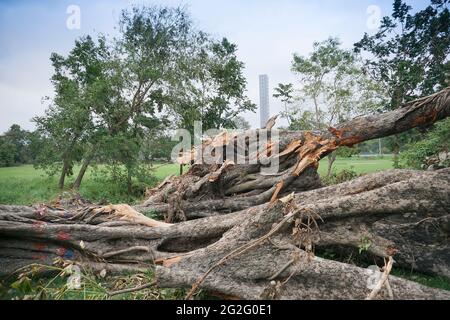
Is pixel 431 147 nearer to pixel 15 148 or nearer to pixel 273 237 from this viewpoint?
pixel 273 237

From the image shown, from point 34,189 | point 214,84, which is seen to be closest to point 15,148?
point 34,189

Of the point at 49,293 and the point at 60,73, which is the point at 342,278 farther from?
the point at 60,73

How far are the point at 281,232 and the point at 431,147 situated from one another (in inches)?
409

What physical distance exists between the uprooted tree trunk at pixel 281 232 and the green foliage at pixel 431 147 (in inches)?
258

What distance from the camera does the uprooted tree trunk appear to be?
3420mm

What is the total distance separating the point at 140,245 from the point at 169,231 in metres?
0.46

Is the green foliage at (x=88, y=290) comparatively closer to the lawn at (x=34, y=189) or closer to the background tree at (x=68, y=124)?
the lawn at (x=34, y=189)

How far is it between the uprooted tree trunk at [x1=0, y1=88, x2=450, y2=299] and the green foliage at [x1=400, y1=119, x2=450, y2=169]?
6.55 meters

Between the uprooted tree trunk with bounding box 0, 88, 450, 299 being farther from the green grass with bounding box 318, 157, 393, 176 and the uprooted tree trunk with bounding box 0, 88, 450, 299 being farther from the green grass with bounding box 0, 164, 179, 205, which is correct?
the green grass with bounding box 318, 157, 393, 176

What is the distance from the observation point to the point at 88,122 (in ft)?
49.3

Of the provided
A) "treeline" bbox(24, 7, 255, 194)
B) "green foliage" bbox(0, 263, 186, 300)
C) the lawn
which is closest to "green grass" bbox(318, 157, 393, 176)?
the lawn

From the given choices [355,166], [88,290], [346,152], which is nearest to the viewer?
[88,290]

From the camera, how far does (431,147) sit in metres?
11.8

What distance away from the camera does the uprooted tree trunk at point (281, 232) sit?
3420 millimetres
